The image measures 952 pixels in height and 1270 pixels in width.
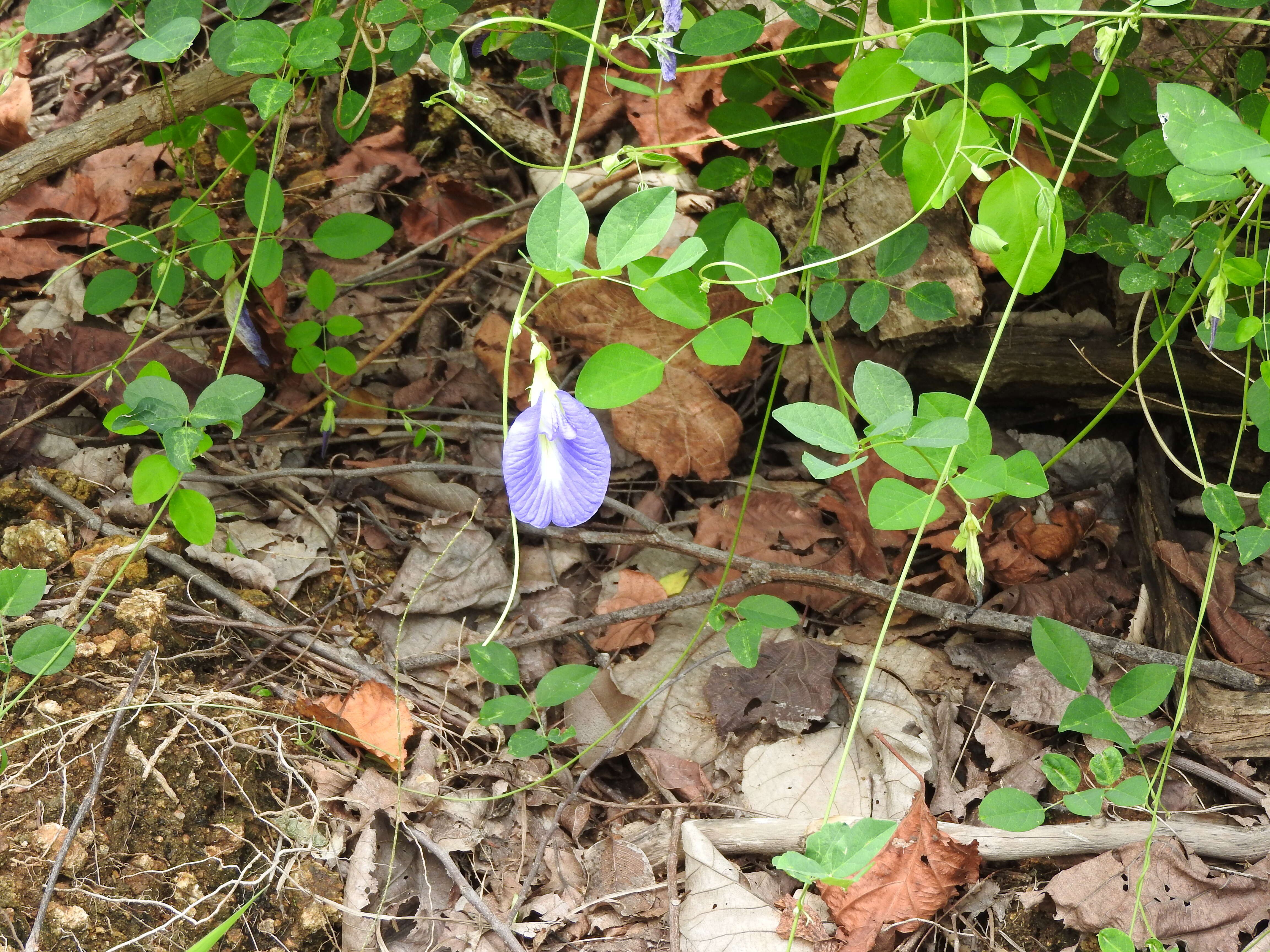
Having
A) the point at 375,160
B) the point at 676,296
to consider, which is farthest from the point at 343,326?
the point at 676,296

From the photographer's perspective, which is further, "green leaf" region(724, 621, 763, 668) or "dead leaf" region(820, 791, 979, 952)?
"green leaf" region(724, 621, 763, 668)

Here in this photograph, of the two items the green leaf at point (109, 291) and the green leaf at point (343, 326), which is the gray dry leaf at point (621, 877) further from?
the green leaf at point (109, 291)

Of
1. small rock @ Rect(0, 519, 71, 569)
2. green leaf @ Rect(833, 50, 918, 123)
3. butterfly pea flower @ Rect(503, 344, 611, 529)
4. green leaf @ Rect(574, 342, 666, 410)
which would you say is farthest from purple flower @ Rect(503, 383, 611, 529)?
small rock @ Rect(0, 519, 71, 569)

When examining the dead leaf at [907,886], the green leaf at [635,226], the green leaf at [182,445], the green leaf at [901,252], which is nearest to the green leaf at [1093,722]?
the dead leaf at [907,886]

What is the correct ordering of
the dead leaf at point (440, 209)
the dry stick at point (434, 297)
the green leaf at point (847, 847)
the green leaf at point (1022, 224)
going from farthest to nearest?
the dead leaf at point (440, 209) < the dry stick at point (434, 297) < the green leaf at point (1022, 224) < the green leaf at point (847, 847)

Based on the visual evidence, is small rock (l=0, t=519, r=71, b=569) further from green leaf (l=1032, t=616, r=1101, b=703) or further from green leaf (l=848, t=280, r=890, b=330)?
green leaf (l=1032, t=616, r=1101, b=703)
